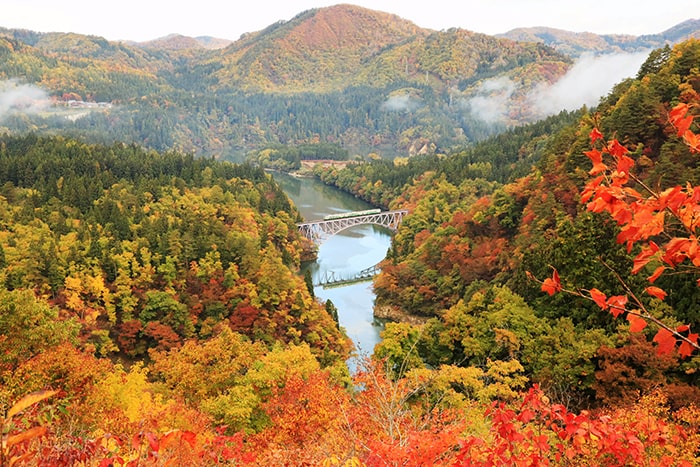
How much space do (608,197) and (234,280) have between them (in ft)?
102

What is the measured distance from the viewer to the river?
35.9 m

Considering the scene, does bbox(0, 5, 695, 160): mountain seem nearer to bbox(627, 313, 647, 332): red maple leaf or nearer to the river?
the river

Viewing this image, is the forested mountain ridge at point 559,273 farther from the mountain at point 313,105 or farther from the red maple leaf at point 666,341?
the mountain at point 313,105

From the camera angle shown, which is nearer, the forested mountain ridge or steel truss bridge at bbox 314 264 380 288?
the forested mountain ridge

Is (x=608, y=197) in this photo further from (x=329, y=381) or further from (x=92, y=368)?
(x=329, y=381)

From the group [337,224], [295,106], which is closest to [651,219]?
[337,224]

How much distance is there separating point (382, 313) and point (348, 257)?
16826mm

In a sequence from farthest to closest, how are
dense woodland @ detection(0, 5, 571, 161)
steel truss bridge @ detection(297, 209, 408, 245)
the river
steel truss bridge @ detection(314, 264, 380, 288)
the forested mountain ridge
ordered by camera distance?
dense woodland @ detection(0, 5, 571, 161) → steel truss bridge @ detection(297, 209, 408, 245) → steel truss bridge @ detection(314, 264, 380, 288) → the river → the forested mountain ridge

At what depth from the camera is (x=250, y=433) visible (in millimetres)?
16234

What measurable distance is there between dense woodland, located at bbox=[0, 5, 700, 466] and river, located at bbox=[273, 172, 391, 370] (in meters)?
2.33

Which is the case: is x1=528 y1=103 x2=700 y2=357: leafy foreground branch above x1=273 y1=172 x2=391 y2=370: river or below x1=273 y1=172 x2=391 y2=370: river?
above

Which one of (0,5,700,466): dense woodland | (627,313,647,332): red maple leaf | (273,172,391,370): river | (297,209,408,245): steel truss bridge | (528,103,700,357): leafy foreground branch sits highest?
(528,103,700,357): leafy foreground branch

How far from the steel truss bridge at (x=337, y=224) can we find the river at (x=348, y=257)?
1772 mm

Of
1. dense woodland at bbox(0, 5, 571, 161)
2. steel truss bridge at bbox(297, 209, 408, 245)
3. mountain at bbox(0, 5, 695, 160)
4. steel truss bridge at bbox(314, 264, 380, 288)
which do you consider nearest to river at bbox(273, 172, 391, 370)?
steel truss bridge at bbox(314, 264, 380, 288)
